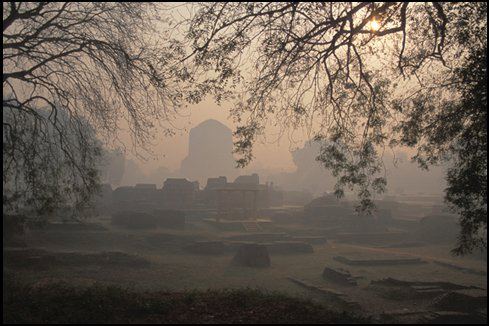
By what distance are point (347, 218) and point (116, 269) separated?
21018 mm

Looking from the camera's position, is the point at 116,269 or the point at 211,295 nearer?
the point at 211,295

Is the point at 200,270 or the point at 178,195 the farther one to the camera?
the point at 178,195

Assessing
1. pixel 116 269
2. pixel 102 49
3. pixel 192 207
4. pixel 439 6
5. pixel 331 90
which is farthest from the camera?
pixel 192 207

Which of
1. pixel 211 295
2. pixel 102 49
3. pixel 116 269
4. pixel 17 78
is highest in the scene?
pixel 102 49

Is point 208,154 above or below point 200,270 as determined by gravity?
above

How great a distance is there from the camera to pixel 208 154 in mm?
147125

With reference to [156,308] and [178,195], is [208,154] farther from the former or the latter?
[156,308]

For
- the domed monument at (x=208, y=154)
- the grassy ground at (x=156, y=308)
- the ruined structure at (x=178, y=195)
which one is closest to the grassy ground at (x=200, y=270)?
the grassy ground at (x=156, y=308)

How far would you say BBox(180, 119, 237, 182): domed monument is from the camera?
142 metres

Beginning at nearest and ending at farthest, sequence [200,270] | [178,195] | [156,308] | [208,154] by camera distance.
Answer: [156,308]
[200,270]
[178,195]
[208,154]

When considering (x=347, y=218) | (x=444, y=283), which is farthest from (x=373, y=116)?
(x=347, y=218)

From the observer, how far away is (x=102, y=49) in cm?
1124

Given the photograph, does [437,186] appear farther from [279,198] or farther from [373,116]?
[373,116]

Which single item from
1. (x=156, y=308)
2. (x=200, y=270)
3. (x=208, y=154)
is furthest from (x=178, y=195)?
(x=208, y=154)
